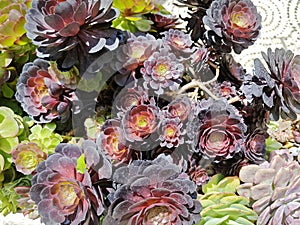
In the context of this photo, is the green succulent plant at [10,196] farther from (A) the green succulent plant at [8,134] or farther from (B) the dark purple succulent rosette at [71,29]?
(B) the dark purple succulent rosette at [71,29]

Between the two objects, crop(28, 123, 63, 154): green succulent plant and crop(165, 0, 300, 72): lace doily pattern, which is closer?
crop(28, 123, 63, 154): green succulent plant

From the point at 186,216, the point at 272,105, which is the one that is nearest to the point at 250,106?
the point at 272,105

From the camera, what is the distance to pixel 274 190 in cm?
44

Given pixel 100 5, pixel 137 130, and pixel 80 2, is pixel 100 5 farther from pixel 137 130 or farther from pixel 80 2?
pixel 137 130

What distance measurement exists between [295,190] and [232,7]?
200 mm

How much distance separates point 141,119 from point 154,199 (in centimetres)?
9

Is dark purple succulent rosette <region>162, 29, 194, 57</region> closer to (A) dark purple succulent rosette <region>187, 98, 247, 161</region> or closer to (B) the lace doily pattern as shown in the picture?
(A) dark purple succulent rosette <region>187, 98, 247, 161</region>

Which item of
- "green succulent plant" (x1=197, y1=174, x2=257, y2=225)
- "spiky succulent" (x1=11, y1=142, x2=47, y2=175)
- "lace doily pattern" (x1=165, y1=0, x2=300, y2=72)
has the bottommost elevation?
"lace doily pattern" (x1=165, y1=0, x2=300, y2=72)

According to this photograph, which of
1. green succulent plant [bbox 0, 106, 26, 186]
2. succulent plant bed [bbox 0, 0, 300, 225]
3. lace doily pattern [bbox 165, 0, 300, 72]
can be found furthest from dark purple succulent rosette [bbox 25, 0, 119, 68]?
lace doily pattern [bbox 165, 0, 300, 72]

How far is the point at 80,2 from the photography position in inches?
17.1

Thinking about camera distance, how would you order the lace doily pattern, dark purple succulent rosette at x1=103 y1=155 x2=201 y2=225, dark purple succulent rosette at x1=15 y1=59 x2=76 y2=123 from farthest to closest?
1. the lace doily pattern
2. dark purple succulent rosette at x1=15 y1=59 x2=76 y2=123
3. dark purple succulent rosette at x1=103 y1=155 x2=201 y2=225

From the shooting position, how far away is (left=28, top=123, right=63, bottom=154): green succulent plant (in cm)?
52

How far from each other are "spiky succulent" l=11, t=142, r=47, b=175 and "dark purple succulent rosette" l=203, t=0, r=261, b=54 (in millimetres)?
230

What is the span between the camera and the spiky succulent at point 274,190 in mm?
438
